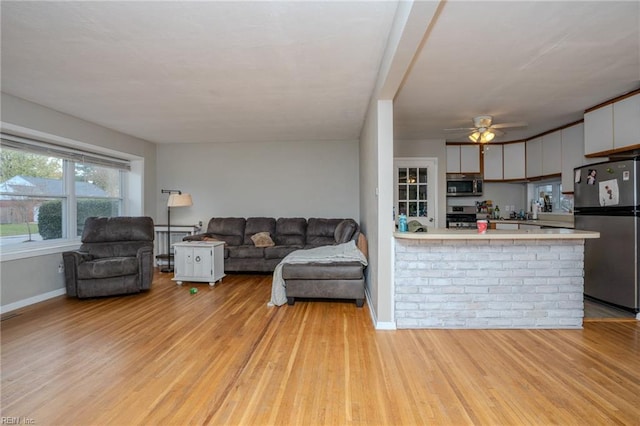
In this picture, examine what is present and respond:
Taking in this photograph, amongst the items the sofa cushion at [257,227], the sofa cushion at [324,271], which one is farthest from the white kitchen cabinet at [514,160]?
the sofa cushion at [257,227]

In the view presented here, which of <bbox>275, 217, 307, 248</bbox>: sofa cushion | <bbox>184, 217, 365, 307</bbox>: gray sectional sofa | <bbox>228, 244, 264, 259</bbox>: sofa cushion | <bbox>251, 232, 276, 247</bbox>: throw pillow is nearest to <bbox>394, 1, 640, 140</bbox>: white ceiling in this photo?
<bbox>184, 217, 365, 307</bbox>: gray sectional sofa

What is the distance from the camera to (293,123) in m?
4.71

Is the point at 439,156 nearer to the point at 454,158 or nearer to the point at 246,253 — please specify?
the point at 454,158

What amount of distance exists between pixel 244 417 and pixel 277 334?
3.68 ft

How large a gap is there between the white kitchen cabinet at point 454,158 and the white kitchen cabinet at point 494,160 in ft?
1.60

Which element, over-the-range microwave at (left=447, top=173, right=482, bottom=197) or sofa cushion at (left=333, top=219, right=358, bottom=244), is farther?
over-the-range microwave at (left=447, top=173, right=482, bottom=197)

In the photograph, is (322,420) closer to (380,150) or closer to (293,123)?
(380,150)

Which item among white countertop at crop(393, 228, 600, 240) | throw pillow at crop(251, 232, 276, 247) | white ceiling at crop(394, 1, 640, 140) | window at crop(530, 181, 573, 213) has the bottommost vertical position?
throw pillow at crop(251, 232, 276, 247)

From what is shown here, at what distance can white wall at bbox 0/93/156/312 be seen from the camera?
11.3ft

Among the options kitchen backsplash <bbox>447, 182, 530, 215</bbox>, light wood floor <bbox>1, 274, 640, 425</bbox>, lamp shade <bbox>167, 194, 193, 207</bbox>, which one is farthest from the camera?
kitchen backsplash <bbox>447, 182, 530, 215</bbox>

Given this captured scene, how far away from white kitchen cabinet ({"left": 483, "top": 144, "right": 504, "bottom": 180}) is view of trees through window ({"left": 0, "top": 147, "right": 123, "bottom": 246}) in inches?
270

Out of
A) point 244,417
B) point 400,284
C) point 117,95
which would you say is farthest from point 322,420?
point 117,95

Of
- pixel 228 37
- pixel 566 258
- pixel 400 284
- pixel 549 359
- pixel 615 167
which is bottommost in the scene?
pixel 549 359

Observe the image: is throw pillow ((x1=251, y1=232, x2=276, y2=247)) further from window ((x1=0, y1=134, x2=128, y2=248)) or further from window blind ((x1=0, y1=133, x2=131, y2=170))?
window blind ((x1=0, y1=133, x2=131, y2=170))
